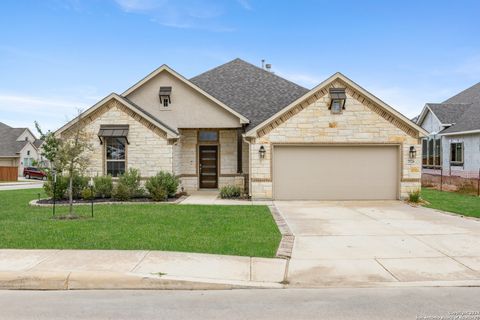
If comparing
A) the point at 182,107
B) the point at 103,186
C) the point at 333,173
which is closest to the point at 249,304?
the point at 333,173

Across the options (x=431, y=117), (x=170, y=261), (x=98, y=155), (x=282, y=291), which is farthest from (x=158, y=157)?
(x=431, y=117)

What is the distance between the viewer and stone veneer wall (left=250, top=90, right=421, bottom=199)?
1656cm

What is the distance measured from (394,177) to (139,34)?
14407mm

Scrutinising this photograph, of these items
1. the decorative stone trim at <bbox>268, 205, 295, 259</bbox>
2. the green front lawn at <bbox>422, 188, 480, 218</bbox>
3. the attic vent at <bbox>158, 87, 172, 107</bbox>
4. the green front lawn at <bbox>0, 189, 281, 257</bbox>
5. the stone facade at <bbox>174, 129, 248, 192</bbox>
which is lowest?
the decorative stone trim at <bbox>268, 205, 295, 259</bbox>

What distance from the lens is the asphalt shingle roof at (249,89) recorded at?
21.4m

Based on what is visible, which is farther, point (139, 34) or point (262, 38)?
point (262, 38)

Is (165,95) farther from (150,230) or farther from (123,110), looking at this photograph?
(150,230)

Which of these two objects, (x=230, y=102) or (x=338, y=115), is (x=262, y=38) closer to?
(x=230, y=102)

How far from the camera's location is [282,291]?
18.9 ft

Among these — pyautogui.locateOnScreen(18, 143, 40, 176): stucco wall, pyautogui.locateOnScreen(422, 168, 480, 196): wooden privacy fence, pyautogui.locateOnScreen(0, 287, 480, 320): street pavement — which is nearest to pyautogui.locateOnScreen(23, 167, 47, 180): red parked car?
pyautogui.locateOnScreen(18, 143, 40, 176): stucco wall

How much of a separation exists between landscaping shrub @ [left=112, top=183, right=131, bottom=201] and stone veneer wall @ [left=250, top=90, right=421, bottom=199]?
5.26 metres

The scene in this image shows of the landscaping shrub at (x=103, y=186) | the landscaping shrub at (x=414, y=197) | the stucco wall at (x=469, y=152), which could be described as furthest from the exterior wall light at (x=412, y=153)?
the landscaping shrub at (x=103, y=186)

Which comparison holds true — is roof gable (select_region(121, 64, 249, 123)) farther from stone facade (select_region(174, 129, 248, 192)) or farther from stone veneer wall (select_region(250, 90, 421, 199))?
stone veneer wall (select_region(250, 90, 421, 199))

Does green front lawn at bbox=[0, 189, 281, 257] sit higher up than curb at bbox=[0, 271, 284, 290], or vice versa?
green front lawn at bbox=[0, 189, 281, 257]
